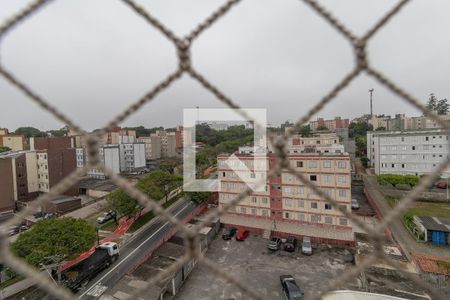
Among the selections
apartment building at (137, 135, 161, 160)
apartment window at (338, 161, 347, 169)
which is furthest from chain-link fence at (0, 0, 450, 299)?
apartment building at (137, 135, 161, 160)

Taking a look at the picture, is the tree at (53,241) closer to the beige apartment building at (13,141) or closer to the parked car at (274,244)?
the parked car at (274,244)

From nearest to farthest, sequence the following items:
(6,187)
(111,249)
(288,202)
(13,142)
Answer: (111,249) → (288,202) → (6,187) → (13,142)

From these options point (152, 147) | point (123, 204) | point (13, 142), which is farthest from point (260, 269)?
point (13, 142)

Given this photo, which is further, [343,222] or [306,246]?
[343,222]

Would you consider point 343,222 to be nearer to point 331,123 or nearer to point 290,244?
point 290,244

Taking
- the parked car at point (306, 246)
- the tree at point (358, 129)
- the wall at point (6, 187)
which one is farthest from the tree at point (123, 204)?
the tree at point (358, 129)

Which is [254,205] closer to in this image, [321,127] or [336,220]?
[336,220]

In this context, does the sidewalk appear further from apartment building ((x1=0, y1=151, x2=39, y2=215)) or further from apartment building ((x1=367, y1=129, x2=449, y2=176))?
apartment building ((x1=0, y1=151, x2=39, y2=215))
